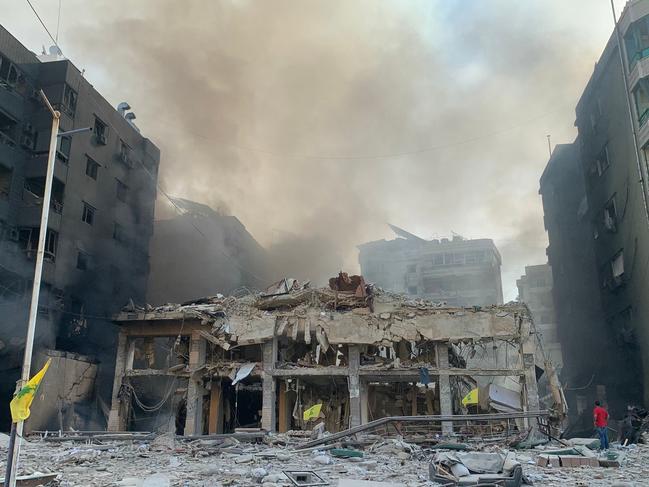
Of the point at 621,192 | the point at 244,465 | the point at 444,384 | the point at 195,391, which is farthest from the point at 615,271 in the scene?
the point at 244,465

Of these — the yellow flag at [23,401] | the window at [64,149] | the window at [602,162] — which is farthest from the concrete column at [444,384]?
the window at [64,149]

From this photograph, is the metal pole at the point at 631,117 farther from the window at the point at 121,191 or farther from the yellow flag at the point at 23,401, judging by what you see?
the window at the point at 121,191

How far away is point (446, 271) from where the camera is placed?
212 feet

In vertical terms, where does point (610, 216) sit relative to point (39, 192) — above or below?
below

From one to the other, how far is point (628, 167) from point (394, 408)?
16.7 meters

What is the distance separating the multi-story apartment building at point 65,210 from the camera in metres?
29.3

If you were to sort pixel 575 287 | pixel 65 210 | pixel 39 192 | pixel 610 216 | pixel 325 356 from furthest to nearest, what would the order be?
pixel 575 287
pixel 65 210
pixel 39 192
pixel 610 216
pixel 325 356

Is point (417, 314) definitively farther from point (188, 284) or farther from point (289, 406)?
point (188, 284)

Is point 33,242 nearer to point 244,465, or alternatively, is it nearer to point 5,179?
point 5,179

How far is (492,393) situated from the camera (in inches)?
1029

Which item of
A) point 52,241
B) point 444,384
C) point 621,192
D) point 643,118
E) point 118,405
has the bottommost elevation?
point 118,405

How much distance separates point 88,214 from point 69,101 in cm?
680

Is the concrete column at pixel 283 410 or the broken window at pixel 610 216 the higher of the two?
the broken window at pixel 610 216

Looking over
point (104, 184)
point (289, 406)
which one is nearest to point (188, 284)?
point (104, 184)
